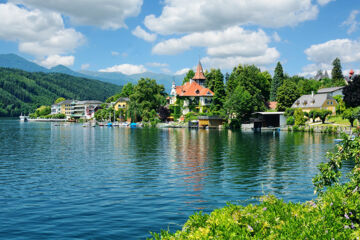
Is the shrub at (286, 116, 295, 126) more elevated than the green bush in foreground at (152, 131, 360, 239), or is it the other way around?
the shrub at (286, 116, 295, 126)

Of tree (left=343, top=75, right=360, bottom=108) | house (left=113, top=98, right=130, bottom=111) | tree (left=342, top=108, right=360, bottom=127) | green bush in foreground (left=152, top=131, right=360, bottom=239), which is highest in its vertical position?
house (left=113, top=98, right=130, bottom=111)

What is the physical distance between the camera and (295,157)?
39188 millimetres

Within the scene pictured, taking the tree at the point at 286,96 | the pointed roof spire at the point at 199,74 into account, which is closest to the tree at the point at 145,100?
the pointed roof spire at the point at 199,74

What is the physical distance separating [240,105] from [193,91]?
89.4 feet

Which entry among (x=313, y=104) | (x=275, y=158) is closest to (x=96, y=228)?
(x=275, y=158)

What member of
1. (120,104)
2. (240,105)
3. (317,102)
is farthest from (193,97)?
(120,104)

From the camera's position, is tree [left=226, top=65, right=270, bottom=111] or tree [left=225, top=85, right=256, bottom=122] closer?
tree [left=225, top=85, right=256, bottom=122]

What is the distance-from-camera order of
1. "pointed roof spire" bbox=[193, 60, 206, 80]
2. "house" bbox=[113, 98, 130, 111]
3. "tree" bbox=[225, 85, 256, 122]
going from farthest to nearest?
1. "house" bbox=[113, 98, 130, 111]
2. "pointed roof spire" bbox=[193, 60, 206, 80]
3. "tree" bbox=[225, 85, 256, 122]

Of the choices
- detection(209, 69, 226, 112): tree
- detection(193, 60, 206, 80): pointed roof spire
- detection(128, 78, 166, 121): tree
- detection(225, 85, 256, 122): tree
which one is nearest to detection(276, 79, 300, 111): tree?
detection(225, 85, 256, 122): tree

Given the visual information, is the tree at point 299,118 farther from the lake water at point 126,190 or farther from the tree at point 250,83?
the lake water at point 126,190

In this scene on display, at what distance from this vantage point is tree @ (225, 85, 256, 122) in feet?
351

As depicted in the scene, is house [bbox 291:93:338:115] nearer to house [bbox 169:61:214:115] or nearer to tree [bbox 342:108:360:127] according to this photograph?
tree [bbox 342:108:360:127]

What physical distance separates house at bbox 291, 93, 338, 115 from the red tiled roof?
107ft

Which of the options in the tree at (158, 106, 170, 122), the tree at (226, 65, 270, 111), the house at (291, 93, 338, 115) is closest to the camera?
the house at (291, 93, 338, 115)
